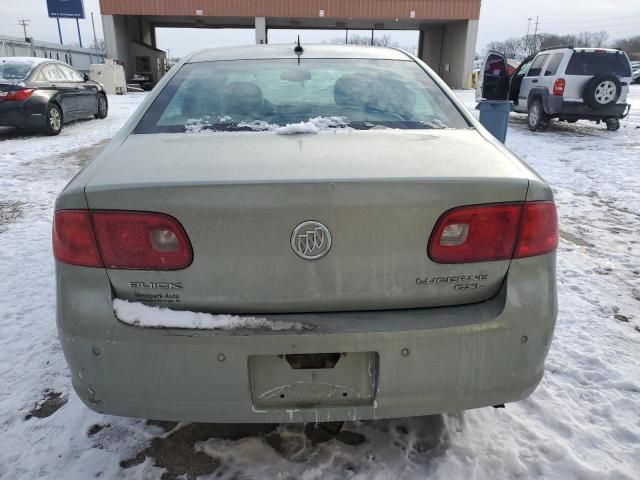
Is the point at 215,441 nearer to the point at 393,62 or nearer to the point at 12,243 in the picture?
the point at 393,62

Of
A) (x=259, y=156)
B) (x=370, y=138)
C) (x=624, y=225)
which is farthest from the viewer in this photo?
(x=624, y=225)

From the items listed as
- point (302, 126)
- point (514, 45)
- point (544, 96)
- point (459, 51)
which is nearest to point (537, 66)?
point (544, 96)

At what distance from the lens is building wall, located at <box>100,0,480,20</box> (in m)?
30.0

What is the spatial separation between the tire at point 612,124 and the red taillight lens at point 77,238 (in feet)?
41.7

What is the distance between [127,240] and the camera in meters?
1.59

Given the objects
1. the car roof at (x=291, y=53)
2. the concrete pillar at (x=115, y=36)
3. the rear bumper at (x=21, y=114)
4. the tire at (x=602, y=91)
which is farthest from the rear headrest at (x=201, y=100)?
the concrete pillar at (x=115, y=36)

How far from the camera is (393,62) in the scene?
282cm

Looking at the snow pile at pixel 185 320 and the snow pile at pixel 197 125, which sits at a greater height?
the snow pile at pixel 197 125

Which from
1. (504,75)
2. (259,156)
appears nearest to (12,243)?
(259,156)

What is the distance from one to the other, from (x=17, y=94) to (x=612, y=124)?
42.6 ft

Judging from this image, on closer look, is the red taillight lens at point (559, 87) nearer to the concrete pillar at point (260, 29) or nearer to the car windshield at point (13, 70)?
the car windshield at point (13, 70)

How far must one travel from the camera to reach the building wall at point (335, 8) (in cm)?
3004

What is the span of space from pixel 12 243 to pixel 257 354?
150 inches

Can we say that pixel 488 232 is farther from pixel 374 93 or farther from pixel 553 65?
pixel 553 65
